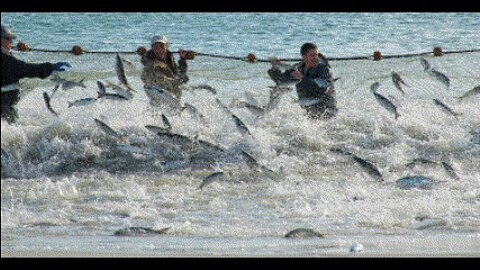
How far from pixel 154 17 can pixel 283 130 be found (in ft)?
8.10

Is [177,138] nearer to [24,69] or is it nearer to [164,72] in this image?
[164,72]

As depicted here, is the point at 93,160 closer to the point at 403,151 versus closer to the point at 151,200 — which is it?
the point at 151,200

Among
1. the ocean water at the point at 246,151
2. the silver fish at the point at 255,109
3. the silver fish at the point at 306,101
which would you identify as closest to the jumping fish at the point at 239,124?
the ocean water at the point at 246,151

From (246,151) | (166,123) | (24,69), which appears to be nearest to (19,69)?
(24,69)

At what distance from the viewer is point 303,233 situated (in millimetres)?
8742

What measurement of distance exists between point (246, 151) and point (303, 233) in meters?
3.40

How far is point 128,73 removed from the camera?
13562 mm

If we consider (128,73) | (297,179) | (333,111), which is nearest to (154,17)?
(128,73)

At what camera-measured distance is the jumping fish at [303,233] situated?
8.71 meters

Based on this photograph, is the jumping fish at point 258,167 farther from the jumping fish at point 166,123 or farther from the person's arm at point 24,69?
the person's arm at point 24,69

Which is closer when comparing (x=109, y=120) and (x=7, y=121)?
(x=7, y=121)

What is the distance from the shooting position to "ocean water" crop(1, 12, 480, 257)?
883cm

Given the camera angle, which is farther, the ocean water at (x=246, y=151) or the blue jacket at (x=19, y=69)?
the blue jacket at (x=19, y=69)

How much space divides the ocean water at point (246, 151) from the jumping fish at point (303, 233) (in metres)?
0.09
